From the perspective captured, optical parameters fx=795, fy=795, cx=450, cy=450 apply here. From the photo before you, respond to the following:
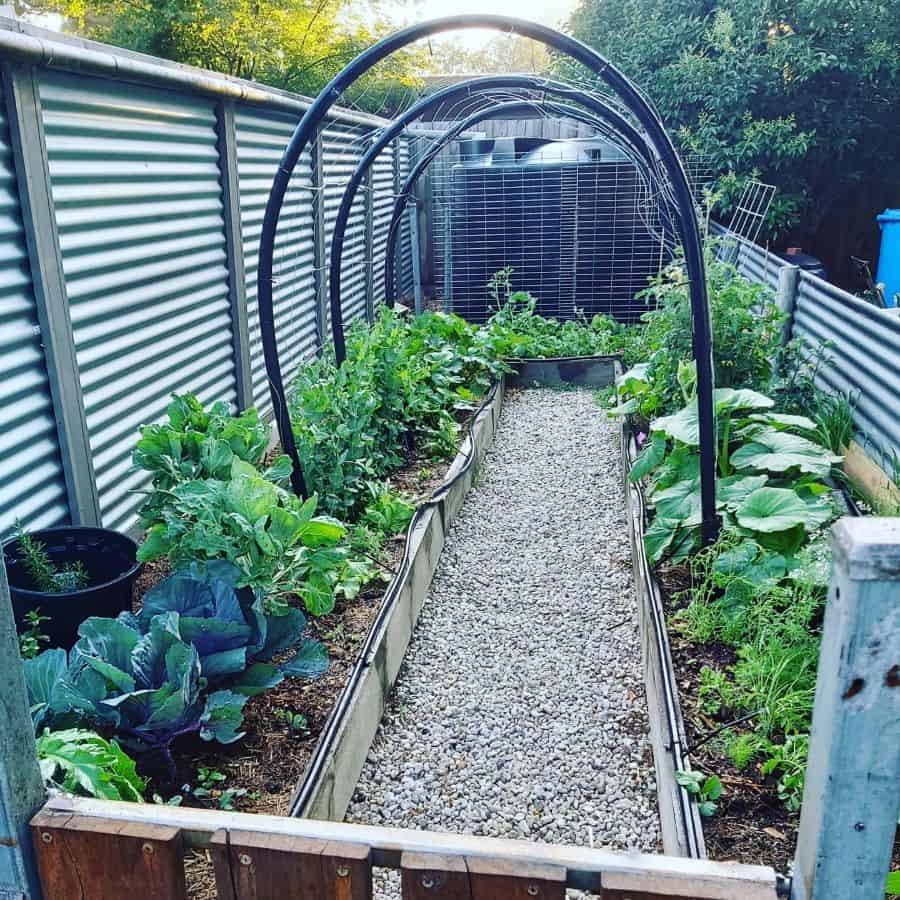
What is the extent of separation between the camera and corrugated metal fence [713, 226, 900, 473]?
3578mm

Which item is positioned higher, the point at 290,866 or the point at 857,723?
the point at 857,723

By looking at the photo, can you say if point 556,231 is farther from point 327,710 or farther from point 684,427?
point 327,710

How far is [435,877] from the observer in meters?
1.08

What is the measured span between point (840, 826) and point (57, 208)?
3.09 metres

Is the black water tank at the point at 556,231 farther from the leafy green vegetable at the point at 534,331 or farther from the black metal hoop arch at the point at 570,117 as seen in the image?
the black metal hoop arch at the point at 570,117

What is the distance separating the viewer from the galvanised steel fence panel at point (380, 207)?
26.9 feet

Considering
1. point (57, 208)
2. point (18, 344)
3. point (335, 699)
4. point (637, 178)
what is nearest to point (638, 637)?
point (335, 699)

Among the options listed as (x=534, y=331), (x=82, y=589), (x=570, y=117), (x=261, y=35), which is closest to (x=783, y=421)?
(x=570, y=117)

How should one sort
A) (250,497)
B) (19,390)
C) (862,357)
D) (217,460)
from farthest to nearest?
(862,357) < (217,460) < (19,390) < (250,497)

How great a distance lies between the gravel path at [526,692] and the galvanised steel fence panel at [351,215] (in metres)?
3.17

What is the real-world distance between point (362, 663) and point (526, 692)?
66cm

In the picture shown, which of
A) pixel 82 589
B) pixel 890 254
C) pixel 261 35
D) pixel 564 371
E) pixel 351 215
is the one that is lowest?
pixel 564 371

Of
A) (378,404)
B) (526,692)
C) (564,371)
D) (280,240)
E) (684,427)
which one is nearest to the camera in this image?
(526,692)

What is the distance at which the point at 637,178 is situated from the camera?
312 inches
